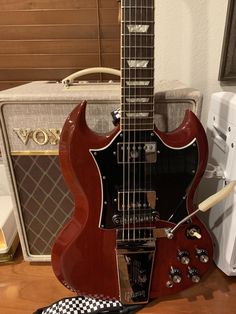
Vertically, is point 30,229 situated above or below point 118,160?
below

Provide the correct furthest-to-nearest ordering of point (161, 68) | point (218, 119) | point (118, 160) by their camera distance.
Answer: point (161, 68) < point (218, 119) < point (118, 160)

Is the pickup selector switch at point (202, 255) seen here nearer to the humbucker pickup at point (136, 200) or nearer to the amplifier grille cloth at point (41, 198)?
the humbucker pickup at point (136, 200)

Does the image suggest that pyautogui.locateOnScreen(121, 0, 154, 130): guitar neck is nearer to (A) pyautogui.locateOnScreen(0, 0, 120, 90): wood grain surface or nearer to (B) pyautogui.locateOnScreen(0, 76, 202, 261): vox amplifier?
(B) pyautogui.locateOnScreen(0, 76, 202, 261): vox amplifier

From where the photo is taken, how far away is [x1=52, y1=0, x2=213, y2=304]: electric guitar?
24.0 inches

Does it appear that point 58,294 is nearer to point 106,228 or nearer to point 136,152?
point 106,228

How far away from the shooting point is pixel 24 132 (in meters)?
0.70

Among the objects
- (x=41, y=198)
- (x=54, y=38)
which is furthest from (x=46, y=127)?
(x=54, y=38)

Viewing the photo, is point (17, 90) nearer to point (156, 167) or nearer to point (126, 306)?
point (156, 167)

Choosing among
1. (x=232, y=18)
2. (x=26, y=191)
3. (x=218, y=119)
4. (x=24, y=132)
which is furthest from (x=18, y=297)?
(x=232, y=18)

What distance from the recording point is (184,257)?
0.69 meters

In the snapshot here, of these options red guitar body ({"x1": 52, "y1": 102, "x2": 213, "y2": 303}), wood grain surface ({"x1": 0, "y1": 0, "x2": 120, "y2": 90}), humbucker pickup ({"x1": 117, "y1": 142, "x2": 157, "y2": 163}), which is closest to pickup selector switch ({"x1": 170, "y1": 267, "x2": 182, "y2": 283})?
red guitar body ({"x1": 52, "y1": 102, "x2": 213, "y2": 303})

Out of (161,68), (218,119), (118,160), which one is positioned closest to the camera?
(118,160)

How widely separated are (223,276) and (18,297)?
0.60m

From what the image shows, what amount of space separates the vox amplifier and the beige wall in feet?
0.44
